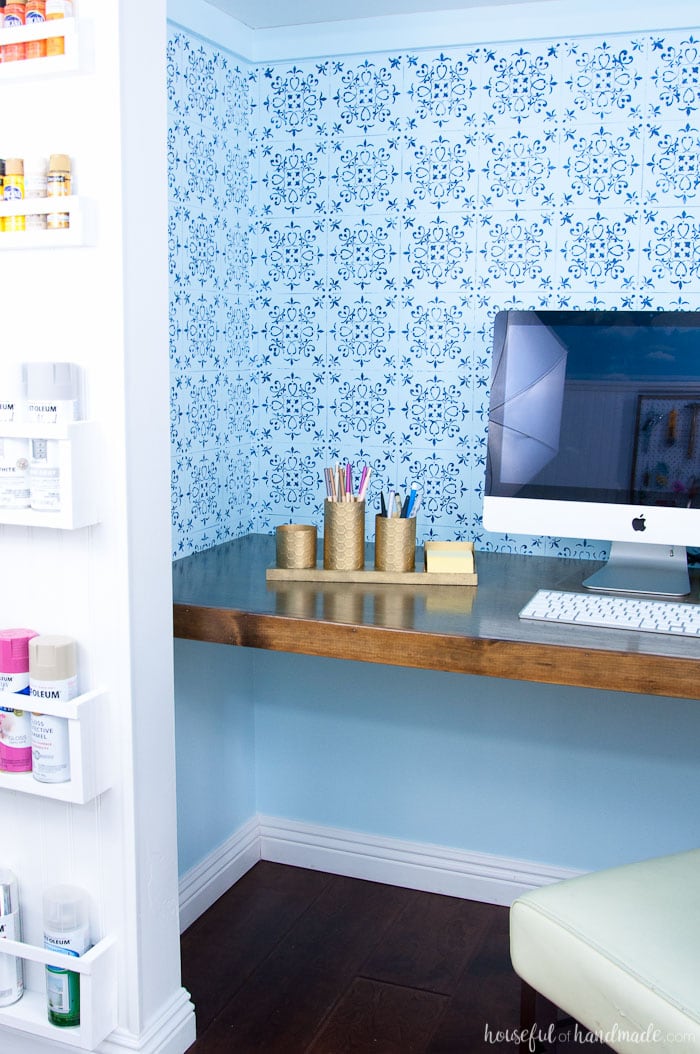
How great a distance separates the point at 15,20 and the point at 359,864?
1866 millimetres

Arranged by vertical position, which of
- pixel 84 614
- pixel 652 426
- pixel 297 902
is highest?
pixel 652 426

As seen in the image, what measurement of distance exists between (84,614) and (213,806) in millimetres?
883

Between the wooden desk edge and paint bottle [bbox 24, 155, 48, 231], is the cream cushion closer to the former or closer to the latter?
the wooden desk edge

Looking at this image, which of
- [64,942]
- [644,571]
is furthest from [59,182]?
[644,571]

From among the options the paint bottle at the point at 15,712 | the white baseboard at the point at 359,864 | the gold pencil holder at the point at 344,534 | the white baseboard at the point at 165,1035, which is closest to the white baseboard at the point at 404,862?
the white baseboard at the point at 359,864

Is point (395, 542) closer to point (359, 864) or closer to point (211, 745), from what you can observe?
point (211, 745)

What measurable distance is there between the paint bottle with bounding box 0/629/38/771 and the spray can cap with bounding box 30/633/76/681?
0.11 ft

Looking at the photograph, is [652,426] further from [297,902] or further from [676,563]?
[297,902]

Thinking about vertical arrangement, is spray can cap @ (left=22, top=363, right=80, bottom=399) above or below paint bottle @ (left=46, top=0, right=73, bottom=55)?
below

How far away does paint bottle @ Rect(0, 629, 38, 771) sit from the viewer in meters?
1.57

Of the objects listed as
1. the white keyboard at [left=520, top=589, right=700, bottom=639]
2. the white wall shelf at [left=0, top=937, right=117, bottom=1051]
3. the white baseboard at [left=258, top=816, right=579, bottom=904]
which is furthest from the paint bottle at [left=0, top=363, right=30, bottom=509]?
the white baseboard at [left=258, top=816, right=579, bottom=904]

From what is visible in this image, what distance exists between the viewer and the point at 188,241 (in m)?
2.12

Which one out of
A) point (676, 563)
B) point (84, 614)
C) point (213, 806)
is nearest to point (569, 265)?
point (676, 563)

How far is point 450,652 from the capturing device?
163 cm
